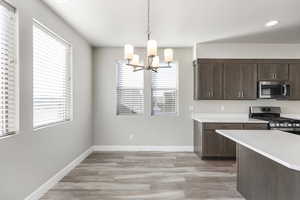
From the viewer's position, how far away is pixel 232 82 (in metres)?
5.64

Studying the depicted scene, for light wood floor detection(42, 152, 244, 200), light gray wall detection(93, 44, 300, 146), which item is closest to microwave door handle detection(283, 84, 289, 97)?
light wood floor detection(42, 152, 244, 200)

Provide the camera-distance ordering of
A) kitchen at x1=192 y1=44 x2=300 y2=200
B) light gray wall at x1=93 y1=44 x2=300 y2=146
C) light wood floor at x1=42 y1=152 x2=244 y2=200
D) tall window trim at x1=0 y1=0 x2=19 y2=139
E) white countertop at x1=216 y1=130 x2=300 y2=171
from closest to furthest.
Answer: white countertop at x1=216 y1=130 x2=300 y2=171, tall window trim at x1=0 y1=0 x2=19 y2=139, light wood floor at x1=42 y1=152 x2=244 y2=200, kitchen at x1=192 y1=44 x2=300 y2=200, light gray wall at x1=93 y1=44 x2=300 y2=146

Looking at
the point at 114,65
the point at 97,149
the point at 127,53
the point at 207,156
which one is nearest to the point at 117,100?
the point at 114,65

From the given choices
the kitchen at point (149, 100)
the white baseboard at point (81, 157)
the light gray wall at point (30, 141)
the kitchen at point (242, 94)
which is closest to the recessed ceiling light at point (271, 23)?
the kitchen at point (149, 100)

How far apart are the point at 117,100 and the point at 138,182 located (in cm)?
271

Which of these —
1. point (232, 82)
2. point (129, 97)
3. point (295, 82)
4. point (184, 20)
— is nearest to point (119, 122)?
point (129, 97)

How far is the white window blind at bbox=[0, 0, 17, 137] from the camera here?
8.41ft

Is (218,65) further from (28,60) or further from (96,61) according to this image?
(28,60)

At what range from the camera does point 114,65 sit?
6.24 metres

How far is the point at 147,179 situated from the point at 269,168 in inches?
80.8

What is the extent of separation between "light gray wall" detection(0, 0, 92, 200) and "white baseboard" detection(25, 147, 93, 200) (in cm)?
7

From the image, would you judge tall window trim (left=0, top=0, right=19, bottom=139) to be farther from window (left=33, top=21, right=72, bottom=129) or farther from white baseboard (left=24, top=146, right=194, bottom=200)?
white baseboard (left=24, top=146, right=194, bottom=200)

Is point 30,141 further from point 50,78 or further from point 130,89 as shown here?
point 130,89

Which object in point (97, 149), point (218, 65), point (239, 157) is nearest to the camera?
point (239, 157)
